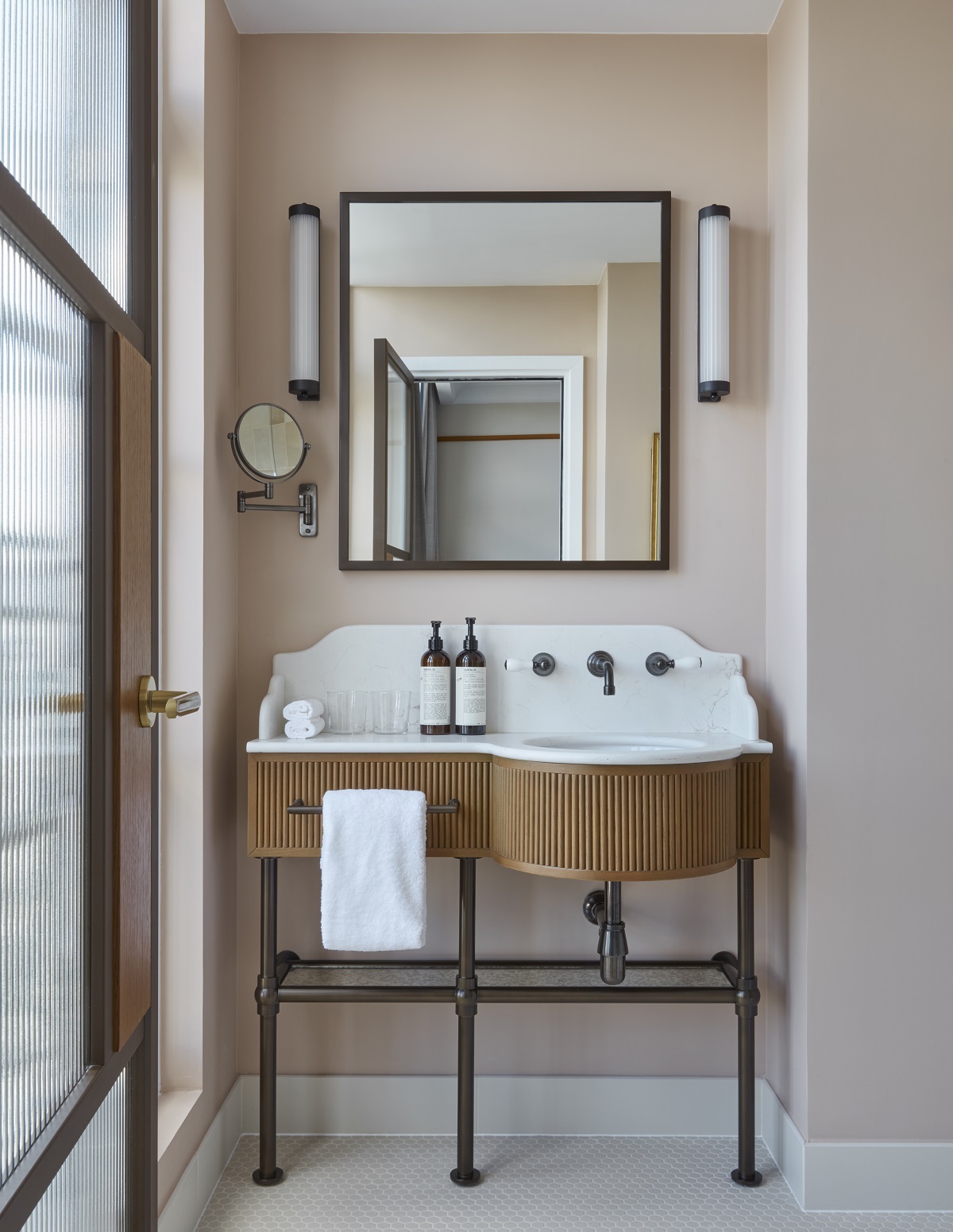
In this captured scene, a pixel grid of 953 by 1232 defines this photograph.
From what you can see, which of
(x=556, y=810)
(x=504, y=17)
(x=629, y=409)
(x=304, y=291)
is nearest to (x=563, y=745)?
(x=556, y=810)

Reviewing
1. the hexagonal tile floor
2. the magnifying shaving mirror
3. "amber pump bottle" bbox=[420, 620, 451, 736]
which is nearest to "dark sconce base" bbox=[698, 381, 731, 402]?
"amber pump bottle" bbox=[420, 620, 451, 736]

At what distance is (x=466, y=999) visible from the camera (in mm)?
1827

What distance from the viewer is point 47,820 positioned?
3.09ft

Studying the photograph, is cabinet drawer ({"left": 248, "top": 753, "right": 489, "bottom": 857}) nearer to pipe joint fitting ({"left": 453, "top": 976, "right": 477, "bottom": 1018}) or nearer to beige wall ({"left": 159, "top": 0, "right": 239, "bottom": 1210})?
beige wall ({"left": 159, "top": 0, "right": 239, "bottom": 1210})

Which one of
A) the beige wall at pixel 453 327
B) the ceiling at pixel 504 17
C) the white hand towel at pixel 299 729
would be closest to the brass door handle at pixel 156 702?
the white hand towel at pixel 299 729

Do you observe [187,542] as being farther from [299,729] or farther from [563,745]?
[563,745]

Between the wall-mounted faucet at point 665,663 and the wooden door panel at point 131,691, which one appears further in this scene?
the wall-mounted faucet at point 665,663

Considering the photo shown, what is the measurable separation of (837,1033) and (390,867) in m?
0.94

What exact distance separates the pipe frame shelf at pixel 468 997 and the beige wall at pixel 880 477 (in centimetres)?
16

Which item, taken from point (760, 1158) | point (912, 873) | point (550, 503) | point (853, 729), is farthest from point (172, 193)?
point (760, 1158)

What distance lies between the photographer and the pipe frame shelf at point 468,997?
1.83m

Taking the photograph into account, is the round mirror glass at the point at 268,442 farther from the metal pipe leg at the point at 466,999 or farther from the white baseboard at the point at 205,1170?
the white baseboard at the point at 205,1170

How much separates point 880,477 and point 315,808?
4.25 ft

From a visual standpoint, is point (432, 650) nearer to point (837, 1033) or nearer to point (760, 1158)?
point (837, 1033)
